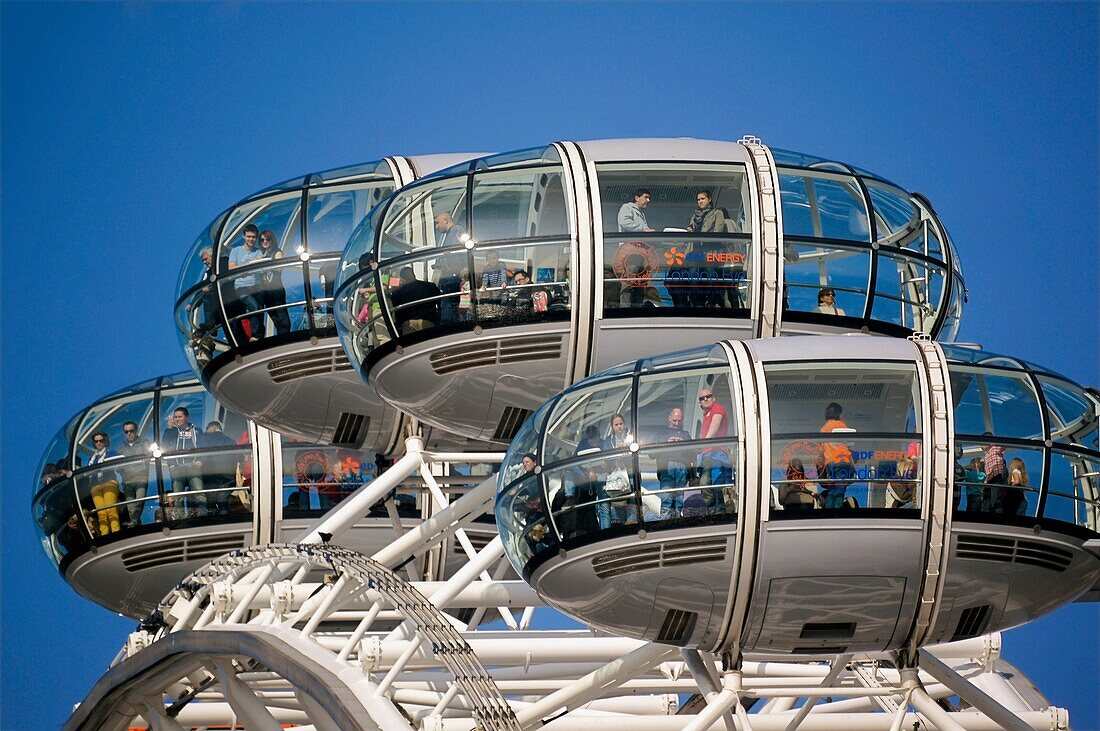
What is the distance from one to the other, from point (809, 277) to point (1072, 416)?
13.2ft

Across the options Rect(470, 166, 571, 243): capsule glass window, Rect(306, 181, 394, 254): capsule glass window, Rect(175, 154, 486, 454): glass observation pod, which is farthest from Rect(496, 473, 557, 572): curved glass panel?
Rect(306, 181, 394, 254): capsule glass window

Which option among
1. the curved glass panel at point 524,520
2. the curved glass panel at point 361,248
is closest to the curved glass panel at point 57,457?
the curved glass panel at point 361,248

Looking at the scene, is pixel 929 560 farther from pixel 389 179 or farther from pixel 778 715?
pixel 389 179

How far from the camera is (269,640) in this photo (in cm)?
2714

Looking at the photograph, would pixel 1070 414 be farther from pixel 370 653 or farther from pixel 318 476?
pixel 318 476

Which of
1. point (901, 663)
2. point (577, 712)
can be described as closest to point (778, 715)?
point (577, 712)

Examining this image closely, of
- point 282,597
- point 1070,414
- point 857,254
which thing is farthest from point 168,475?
point 1070,414

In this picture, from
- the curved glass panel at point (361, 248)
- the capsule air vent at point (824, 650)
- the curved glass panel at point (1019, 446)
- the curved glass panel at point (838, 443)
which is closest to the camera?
the curved glass panel at point (838, 443)

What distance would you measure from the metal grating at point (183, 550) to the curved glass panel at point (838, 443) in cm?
1317

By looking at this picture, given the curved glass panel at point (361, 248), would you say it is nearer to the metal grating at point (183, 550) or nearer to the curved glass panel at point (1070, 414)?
the metal grating at point (183, 550)

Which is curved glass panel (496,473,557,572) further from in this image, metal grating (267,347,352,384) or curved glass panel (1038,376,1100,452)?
metal grating (267,347,352,384)

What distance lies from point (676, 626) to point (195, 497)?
12.3 metres

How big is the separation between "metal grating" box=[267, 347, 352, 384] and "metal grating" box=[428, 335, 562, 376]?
3707mm

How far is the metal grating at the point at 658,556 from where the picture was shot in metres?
23.4
